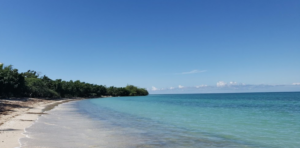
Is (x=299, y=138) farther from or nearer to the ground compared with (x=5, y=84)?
nearer to the ground

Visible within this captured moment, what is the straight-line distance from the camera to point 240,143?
9992 mm

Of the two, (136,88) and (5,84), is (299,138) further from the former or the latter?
A: (136,88)

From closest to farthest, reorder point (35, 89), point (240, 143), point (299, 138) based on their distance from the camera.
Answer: point (240, 143)
point (299, 138)
point (35, 89)

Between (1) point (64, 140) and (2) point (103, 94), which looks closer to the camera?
(1) point (64, 140)

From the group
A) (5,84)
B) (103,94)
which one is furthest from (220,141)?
(103,94)

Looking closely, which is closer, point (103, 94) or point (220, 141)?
point (220, 141)

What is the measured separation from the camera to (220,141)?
33.7 ft

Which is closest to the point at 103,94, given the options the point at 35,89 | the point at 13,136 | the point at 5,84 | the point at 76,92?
the point at 76,92

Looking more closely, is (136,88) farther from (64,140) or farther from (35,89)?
(64,140)

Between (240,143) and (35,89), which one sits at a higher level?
(35,89)

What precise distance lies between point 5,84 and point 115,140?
41.1 meters

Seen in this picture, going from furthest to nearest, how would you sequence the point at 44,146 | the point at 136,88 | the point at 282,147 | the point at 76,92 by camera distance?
the point at 136,88, the point at 76,92, the point at 282,147, the point at 44,146

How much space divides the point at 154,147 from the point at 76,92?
91.8m

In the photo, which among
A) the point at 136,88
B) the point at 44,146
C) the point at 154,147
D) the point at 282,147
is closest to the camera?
the point at 44,146
